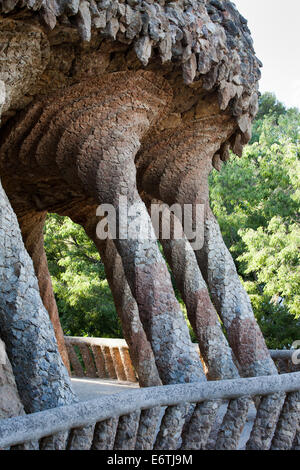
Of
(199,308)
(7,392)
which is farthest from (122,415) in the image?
(199,308)

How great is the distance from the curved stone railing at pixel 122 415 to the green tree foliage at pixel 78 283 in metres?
9.40

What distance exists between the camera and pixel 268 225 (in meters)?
13.4

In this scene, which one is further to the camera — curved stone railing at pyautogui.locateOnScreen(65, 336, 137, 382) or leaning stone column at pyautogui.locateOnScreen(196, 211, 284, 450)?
curved stone railing at pyautogui.locateOnScreen(65, 336, 137, 382)

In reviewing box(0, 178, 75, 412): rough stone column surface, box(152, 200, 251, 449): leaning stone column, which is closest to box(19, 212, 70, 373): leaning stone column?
box(152, 200, 251, 449): leaning stone column

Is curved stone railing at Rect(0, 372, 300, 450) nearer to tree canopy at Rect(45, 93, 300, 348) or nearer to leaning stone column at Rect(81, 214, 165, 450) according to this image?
leaning stone column at Rect(81, 214, 165, 450)

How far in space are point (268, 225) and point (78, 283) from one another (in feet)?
13.8

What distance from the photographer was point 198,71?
5.93 metres

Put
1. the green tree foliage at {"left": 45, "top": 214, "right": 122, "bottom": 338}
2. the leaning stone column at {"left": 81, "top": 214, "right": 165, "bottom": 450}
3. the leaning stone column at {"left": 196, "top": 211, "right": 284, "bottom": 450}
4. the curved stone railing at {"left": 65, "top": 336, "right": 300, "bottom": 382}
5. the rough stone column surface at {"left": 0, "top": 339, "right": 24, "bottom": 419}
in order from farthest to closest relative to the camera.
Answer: the green tree foliage at {"left": 45, "top": 214, "right": 122, "bottom": 338} → the curved stone railing at {"left": 65, "top": 336, "right": 300, "bottom": 382} → the leaning stone column at {"left": 81, "top": 214, "right": 165, "bottom": 450} → the leaning stone column at {"left": 196, "top": 211, "right": 284, "bottom": 450} → the rough stone column surface at {"left": 0, "top": 339, "right": 24, "bottom": 419}

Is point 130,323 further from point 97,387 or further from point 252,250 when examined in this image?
point 252,250

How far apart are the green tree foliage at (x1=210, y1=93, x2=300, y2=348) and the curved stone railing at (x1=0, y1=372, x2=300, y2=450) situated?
24.9 ft

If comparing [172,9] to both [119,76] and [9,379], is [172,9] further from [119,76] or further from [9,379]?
[9,379]

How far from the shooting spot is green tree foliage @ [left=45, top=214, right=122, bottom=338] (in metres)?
13.5

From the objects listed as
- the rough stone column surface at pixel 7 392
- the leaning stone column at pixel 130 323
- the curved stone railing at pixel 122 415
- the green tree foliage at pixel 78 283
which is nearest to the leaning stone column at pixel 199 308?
the leaning stone column at pixel 130 323
